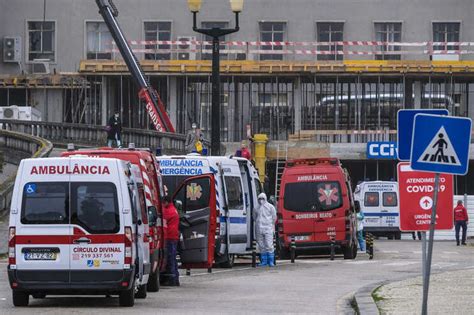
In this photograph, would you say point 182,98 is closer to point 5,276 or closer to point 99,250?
point 5,276

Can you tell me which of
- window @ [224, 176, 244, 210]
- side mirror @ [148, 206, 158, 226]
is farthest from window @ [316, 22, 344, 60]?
side mirror @ [148, 206, 158, 226]

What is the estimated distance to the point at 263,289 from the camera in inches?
981

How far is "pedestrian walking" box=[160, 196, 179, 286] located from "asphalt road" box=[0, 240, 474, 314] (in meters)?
0.31

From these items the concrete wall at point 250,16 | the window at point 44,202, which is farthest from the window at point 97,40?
the window at point 44,202

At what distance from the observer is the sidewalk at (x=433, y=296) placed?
19547 millimetres

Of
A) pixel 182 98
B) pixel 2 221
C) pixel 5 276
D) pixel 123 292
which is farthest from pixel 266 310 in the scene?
pixel 182 98

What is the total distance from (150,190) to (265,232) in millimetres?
10106

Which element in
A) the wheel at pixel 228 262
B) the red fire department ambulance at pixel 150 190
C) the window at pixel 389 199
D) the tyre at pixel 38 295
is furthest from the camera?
the window at pixel 389 199

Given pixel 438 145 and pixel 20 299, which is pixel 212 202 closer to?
pixel 20 299

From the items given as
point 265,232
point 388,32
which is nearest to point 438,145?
point 265,232

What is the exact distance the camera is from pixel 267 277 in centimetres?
2867

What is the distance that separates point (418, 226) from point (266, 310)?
4241 millimetres

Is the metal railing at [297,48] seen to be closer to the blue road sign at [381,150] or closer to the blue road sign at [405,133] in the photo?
the blue road sign at [381,150]

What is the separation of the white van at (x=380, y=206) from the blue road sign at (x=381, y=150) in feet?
21.5
